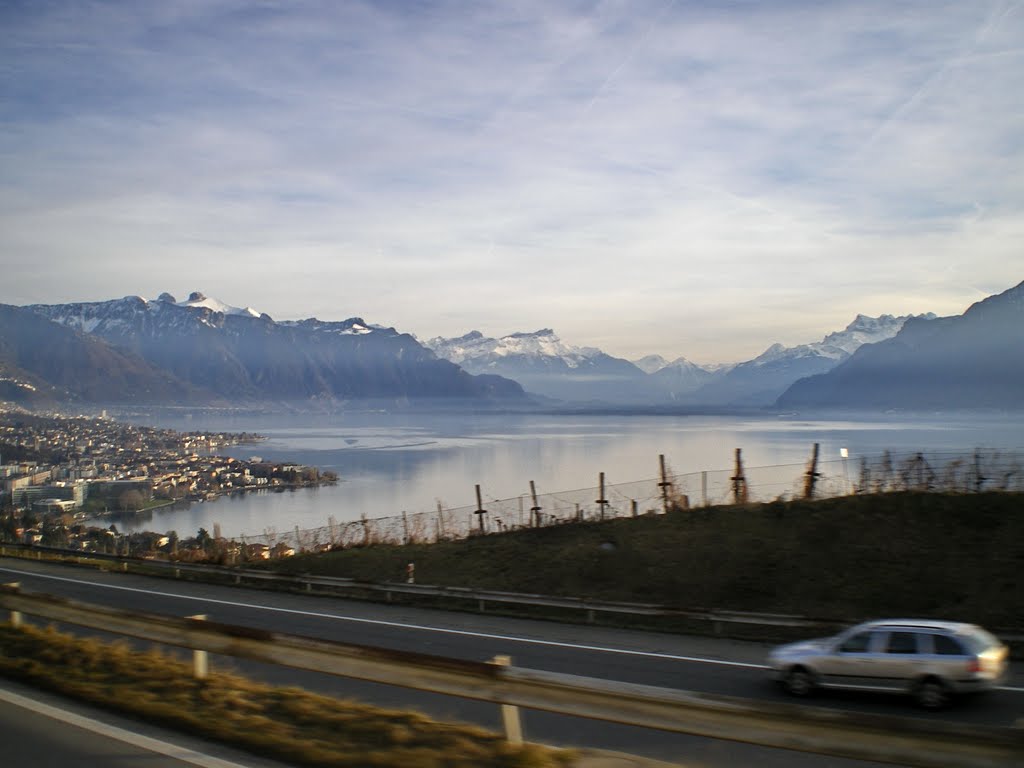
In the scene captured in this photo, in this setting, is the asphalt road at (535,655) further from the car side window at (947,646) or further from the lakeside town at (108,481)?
the lakeside town at (108,481)

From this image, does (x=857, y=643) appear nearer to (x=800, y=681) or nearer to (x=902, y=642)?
(x=902, y=642)

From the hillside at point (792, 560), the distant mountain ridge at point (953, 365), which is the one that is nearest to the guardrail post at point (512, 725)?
the hillside at point (792, 560)

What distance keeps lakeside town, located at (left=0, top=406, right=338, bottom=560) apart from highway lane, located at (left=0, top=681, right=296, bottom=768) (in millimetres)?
20623

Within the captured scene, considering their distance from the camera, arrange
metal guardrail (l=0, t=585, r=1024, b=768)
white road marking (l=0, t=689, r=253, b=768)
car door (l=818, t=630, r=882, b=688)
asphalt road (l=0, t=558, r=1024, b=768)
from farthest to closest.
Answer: car door (l=818, t=630, r=882, b=688) < asphalt road (l=0, t=558, r=1024, b=768) < white road marking (l=0, t=689, r=253, b=768) < metal guardrail (l=0, t=585, r=1024, b=768)

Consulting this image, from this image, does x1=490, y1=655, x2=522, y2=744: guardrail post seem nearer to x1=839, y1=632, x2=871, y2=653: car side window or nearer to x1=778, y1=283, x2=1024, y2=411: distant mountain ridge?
x1=839, y1=632, x2=871, y2=653: car side window

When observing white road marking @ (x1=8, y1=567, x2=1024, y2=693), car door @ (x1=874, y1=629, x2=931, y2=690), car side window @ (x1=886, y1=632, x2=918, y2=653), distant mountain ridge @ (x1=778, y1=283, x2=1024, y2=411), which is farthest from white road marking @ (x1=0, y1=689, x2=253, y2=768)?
distant mountain ridge @ (x1=778, y1=283, x2=1024, y2=411)

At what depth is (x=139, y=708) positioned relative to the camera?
286 inches

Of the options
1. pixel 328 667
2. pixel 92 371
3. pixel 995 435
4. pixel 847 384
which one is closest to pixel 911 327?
pixel 847 384

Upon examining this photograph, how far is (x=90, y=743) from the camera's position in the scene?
6.46 metres

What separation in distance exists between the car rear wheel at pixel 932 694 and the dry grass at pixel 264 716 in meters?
6.35

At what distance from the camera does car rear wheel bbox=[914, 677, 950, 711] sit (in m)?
10.3

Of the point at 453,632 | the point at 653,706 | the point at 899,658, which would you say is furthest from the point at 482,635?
the point at 653,706

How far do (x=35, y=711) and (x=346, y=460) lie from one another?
91.3 metres

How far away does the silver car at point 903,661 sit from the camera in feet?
33.7
